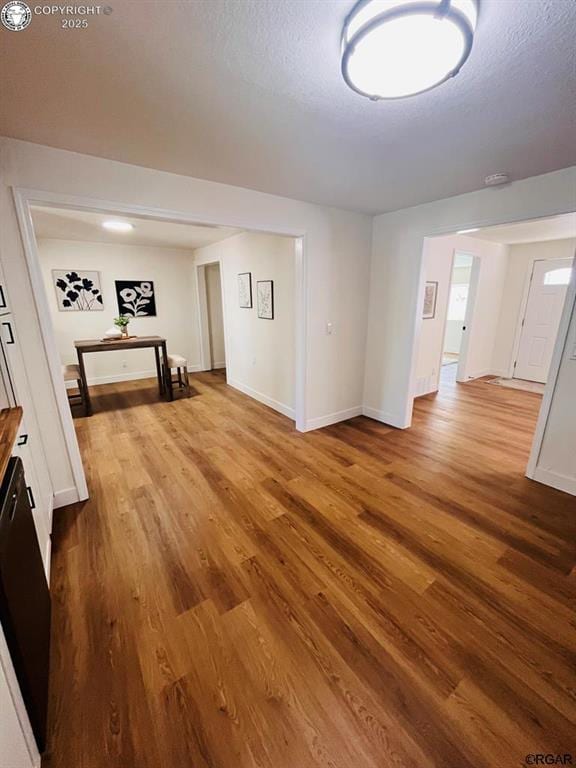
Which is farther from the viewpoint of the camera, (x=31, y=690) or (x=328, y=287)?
(x=328, y=287)

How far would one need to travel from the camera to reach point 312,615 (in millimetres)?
1553

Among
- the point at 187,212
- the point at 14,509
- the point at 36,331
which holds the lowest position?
the point at 14,509

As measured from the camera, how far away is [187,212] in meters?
2.42

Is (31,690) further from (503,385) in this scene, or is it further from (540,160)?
(503,385)

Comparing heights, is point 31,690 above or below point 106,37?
below

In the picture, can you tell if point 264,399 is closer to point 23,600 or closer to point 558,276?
point 23,600

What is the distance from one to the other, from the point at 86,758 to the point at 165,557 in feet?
2.87

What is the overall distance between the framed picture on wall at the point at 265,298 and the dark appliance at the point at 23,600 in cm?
326

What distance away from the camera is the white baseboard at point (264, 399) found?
13.6 feet

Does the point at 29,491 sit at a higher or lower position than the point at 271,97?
lower

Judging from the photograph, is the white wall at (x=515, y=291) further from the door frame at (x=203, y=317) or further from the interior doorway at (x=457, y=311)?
the door frame at (x=203, y=317)

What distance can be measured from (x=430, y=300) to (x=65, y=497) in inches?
195

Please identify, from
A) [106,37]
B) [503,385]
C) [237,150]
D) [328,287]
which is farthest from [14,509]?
[503,385]

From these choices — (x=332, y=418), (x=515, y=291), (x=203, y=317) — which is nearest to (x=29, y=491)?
(x=332, y=418)
